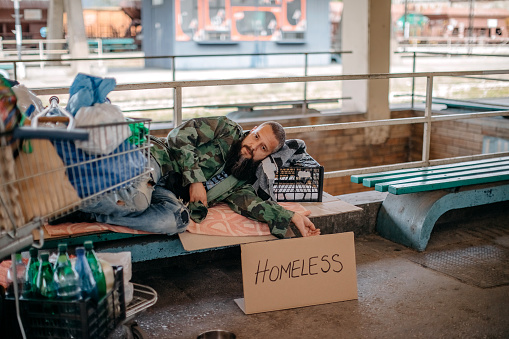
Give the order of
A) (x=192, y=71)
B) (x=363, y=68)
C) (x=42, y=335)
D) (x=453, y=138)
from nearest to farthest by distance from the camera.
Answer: (x=42, y=335), (x=453, y=138), (x=363, y=68), (x=192, y=71)

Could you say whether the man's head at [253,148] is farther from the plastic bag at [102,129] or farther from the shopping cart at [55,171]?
the plastic bag at [102,129]

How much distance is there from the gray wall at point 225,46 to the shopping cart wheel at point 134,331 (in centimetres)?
Answer: 1437

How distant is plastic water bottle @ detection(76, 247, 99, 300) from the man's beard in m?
1.22

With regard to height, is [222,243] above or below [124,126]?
below

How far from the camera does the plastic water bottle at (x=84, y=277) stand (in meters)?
2.24

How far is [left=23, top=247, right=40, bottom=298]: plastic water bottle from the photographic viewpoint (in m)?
2.25

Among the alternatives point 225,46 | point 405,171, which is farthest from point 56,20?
point 405,171

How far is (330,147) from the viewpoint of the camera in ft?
29.0

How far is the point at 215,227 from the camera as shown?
10.2 feet

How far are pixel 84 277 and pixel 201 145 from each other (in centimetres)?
125

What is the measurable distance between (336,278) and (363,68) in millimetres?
6611

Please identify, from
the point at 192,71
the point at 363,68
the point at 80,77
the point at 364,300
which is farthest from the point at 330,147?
the point at 192,71

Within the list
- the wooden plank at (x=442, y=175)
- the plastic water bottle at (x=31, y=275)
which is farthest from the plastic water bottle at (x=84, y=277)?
the wooden plank at (x=442, y=175)

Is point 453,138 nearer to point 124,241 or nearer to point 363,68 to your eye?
point 363,68
